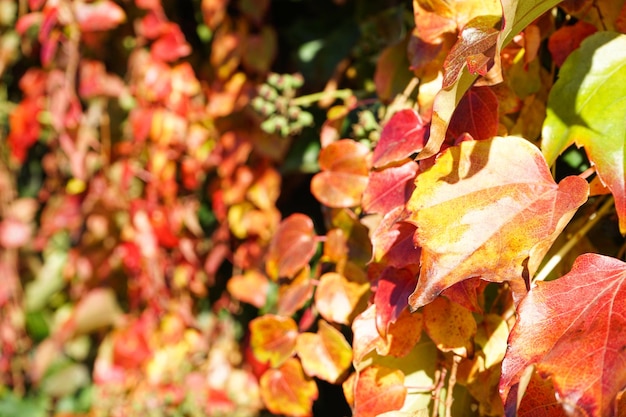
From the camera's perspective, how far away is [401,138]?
0.65m

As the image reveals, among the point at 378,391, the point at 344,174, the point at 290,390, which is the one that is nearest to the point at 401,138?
the point at 344,174

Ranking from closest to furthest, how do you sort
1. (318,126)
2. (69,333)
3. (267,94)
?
(267,94), (318,126), (69,333)

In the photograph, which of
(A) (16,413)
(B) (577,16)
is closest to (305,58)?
(B) (577,16)

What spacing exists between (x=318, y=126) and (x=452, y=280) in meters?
0.72

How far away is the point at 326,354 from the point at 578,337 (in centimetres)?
40

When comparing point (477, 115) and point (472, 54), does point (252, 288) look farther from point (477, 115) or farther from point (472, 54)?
point (472, 54)

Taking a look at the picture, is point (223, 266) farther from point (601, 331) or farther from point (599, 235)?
point (601, 331)

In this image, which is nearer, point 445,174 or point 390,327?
point 445,174

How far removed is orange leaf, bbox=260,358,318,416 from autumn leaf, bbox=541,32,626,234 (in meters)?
0.45

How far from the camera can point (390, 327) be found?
63 centimetres

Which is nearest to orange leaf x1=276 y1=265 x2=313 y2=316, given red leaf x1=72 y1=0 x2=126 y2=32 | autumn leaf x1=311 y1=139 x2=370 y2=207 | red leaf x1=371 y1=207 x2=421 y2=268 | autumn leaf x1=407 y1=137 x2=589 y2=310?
autumn leaf x1=311 y1=139 x2=370 y2=207

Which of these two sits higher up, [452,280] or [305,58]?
[452,280]

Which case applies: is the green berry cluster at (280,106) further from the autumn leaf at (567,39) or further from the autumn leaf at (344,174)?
the autumn leaf at (567,39)

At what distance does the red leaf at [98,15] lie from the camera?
4.51ft
